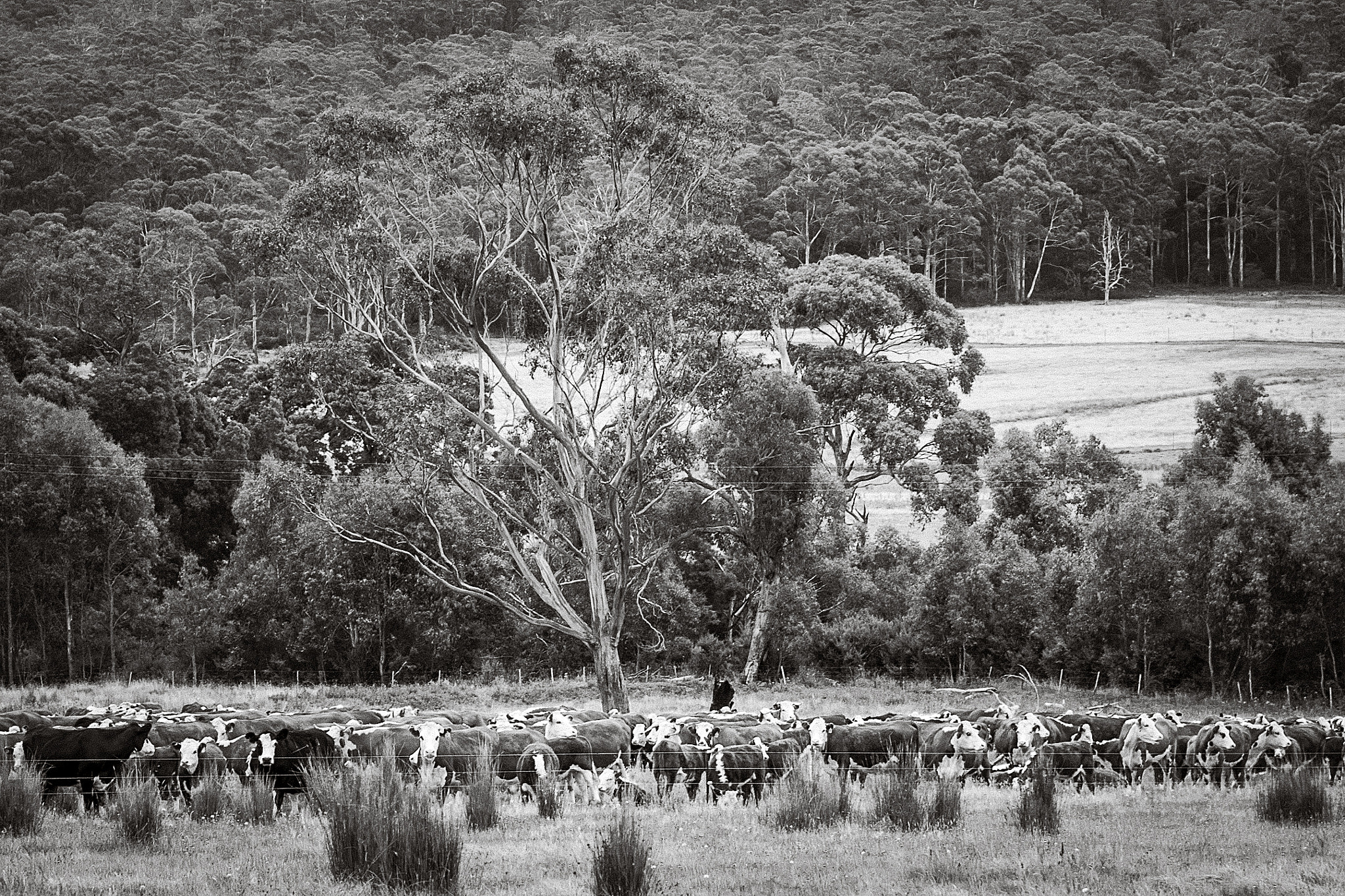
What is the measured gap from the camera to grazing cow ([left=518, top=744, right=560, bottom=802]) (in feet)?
50.8

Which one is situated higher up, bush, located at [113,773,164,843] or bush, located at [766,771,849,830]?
bush, located at [113,773,164,843]

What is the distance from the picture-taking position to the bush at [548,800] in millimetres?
14148

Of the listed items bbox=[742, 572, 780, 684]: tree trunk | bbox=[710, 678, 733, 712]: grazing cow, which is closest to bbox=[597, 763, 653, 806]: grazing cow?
bbox=[710, 678, 733, 712]: grazing cow

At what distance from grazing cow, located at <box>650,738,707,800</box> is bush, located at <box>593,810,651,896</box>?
6369 millimetres

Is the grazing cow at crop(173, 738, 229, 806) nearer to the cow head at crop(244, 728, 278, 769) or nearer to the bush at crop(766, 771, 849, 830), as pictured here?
the cow head at crop(244, 728, 278, 769)

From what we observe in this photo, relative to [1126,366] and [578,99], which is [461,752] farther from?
[1126,366]

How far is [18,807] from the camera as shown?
504 inches

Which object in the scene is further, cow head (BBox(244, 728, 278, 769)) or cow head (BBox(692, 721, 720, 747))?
cow head (BBox(692, 721, 720, 747))

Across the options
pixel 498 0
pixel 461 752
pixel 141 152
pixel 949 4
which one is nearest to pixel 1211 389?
pixel 461 752

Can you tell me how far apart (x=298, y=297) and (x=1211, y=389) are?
149 ft

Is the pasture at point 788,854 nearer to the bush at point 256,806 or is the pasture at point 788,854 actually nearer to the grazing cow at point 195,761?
the bush at point 256,806

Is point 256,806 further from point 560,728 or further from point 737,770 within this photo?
point 737,770

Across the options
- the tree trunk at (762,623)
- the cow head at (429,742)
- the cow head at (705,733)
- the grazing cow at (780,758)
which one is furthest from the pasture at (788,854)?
the tree trunk at (762,623)

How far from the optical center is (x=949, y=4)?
15250 cm
